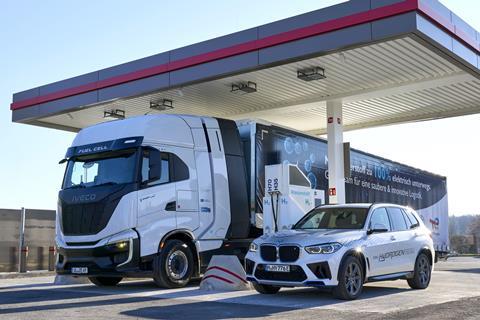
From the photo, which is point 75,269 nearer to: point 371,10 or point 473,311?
point 473,311

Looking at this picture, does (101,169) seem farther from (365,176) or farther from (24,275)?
(365,176)

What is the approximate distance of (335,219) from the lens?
1104cm

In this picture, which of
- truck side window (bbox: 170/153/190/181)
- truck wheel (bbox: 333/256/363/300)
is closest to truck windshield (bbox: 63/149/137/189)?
truck side window (bbox: 170/153/190/181)

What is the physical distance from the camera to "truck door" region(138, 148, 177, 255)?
11.3 meters

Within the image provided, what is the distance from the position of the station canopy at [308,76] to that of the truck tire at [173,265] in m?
5.10

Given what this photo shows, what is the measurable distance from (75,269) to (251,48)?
667 cm

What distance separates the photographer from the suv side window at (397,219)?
37.3 ft

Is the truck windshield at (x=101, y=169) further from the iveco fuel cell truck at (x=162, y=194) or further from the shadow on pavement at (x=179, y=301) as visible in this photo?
the shadow on pavement at (x=179, y=301)

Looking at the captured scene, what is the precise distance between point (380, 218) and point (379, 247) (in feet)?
2.41

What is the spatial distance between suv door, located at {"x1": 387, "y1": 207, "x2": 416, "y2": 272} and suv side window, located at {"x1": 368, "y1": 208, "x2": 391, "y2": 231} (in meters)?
Result: 0.16

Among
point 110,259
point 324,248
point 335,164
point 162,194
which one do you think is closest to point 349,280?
point 324,248

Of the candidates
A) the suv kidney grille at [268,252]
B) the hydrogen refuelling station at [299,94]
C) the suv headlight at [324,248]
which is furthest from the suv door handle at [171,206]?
the suv headlight at [324,248]

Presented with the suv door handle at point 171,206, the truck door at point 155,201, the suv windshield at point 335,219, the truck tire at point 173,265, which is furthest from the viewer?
the suv door handle at point 171,206

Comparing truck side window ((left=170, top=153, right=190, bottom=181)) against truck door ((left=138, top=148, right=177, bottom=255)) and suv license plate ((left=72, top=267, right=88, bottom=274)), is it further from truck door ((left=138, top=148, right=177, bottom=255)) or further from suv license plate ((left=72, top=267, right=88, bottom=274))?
suv license plate ((left=72, top=267, right=88, bottom=274))
